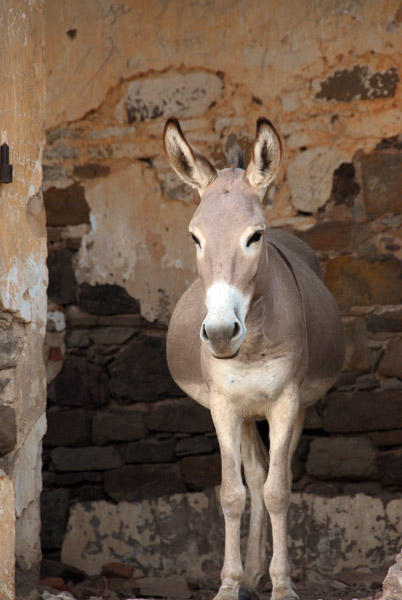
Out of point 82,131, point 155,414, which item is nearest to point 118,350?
point 155,414

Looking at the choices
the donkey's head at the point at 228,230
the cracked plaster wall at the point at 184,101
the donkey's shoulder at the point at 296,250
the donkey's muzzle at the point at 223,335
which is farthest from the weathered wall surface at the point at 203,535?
the donkey's muzzle at the point at 223,335

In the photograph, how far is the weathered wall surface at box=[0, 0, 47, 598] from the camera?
4008 millimetres

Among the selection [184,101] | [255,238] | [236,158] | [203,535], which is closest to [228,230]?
[255,238]

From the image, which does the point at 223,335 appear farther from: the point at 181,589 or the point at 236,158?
the point at 181,589

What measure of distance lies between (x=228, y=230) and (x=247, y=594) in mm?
1801

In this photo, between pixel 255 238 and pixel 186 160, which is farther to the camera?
pixel 186 160

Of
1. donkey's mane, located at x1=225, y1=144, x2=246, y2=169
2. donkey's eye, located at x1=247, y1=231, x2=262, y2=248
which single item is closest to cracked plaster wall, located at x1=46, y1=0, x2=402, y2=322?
donkey's mane, located at x1=225, y1=144, x2=246, y2=169

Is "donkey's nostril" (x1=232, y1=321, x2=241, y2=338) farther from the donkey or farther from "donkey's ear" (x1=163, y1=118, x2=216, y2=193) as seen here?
"donkey's ear" (x1=163, y1=118, x2=216, y2=193)

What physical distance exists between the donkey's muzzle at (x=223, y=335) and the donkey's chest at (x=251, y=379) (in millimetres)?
550

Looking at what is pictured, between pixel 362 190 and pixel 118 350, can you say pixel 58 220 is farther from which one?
pixel 362 190

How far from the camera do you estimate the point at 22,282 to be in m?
4.15

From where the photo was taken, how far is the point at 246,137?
6.21 meters

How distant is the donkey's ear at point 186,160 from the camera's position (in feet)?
13.4

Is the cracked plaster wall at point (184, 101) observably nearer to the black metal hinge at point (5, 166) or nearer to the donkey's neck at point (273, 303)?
the donkey's neck at point (273, 303)
